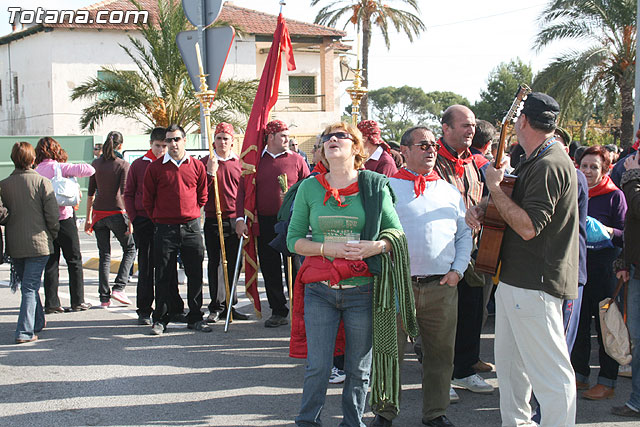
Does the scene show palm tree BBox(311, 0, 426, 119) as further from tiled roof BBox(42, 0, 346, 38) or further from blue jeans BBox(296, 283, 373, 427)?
blue jeans BBox(296, 283, 373, 427)

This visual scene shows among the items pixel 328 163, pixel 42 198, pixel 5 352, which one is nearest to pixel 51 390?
pixel 5 352

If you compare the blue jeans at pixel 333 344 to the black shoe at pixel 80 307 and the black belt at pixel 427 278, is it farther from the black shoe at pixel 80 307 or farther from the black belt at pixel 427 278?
the black shoe at pixel 80 307

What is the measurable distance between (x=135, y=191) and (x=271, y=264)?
181 cm

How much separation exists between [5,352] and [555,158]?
216 inches

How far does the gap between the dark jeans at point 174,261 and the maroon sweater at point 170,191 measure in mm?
117

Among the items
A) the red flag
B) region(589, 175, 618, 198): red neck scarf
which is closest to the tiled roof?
the red flag

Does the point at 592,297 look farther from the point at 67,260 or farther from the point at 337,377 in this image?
the point at 67,260

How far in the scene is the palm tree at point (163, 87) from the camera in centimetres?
2155

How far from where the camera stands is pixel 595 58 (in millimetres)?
20312

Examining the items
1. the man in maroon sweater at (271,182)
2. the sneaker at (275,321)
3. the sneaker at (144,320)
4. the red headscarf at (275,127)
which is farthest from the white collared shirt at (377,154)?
→ the sneaker at (144,320)

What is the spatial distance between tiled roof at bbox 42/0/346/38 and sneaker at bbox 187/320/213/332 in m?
27.3

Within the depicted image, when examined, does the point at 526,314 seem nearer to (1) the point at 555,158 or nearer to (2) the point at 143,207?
(1) the point at 555,158

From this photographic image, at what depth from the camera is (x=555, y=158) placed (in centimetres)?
392

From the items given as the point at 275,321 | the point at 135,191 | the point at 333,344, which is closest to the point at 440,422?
the point at 333,344
